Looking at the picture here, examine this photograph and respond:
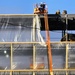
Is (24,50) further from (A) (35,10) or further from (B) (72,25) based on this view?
(B) (72,25)

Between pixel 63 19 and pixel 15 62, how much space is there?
814 centimetres

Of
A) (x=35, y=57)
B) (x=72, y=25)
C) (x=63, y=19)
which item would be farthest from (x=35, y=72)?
(x=72, y=25)

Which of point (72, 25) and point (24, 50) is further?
point (72, 25)

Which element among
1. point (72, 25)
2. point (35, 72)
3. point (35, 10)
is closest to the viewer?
point (35, 72)

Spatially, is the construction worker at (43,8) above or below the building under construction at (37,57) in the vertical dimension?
above

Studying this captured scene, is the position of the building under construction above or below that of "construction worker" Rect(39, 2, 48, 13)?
below

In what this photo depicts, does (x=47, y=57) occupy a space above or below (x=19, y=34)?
below

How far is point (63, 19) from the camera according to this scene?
30.1 metres

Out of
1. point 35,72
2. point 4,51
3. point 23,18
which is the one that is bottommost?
point 35,72

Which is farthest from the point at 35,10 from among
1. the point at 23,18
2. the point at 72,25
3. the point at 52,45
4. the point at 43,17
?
the point at 72,25

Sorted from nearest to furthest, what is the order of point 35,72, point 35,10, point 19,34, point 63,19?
point 35,72
point 19,34
point 35,10
point 63,19

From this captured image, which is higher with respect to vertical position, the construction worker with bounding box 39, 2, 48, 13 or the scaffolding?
the construction worker with bounding box 39, 2, 48, 13

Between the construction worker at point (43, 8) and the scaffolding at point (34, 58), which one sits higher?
the construction worker at point (43, 8)

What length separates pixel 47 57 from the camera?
23.7 metres
